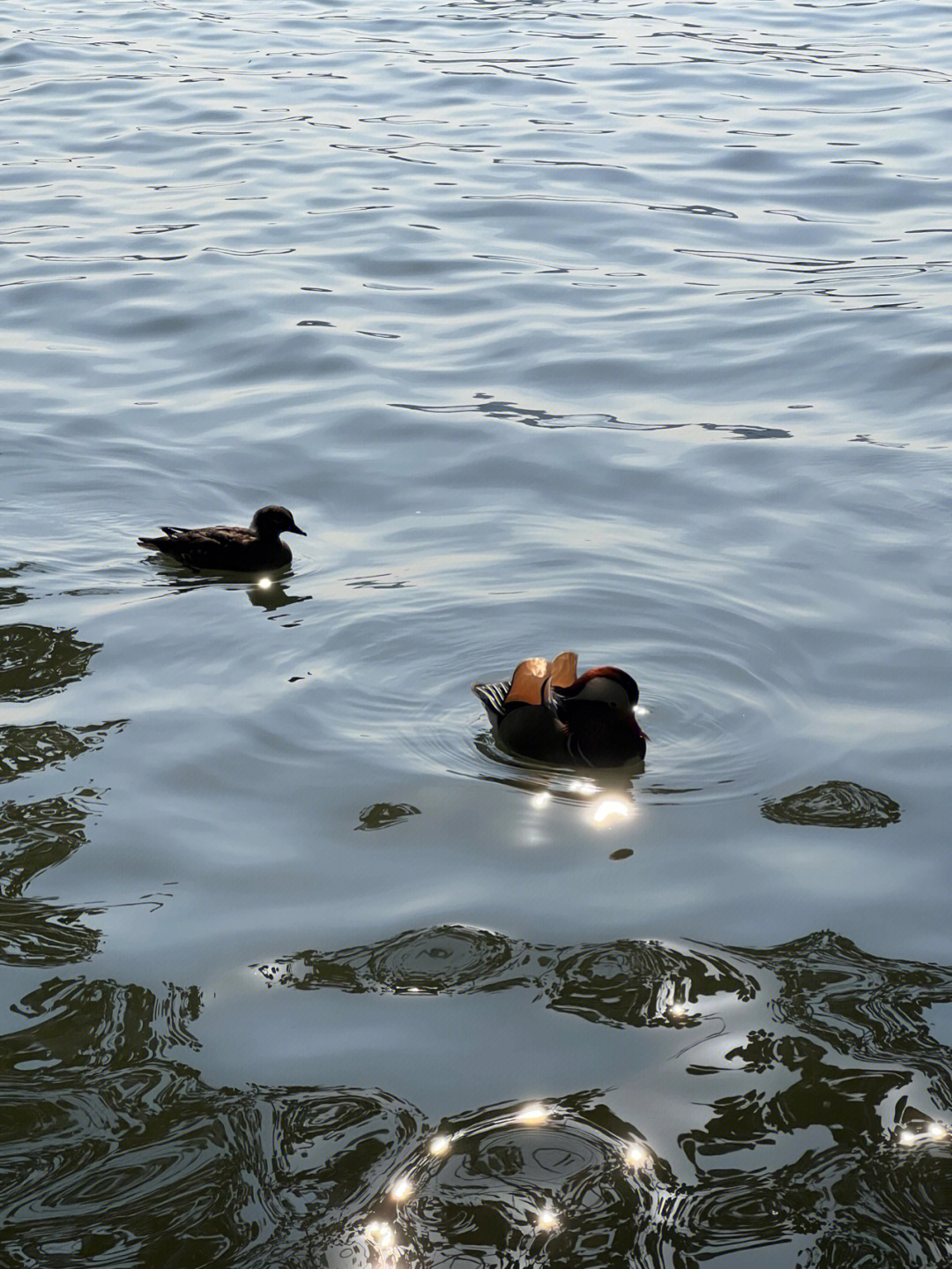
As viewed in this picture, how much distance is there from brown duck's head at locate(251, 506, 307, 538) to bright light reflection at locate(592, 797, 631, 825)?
2.99 m

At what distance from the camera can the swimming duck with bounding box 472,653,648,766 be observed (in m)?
6.52

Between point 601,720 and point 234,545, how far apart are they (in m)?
2.74

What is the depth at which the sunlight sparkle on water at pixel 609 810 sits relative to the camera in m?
6.23

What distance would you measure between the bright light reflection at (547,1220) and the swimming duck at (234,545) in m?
4.75

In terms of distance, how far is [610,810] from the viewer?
20.7 feet

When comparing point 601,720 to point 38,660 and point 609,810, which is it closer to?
point 609,810

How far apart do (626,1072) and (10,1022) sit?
1819mm

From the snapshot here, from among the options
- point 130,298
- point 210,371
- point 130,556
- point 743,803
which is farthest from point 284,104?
point 743,803

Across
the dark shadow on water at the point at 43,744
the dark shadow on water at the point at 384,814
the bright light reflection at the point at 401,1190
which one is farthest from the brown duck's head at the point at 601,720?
the bright light reflection at the point at 401,1190

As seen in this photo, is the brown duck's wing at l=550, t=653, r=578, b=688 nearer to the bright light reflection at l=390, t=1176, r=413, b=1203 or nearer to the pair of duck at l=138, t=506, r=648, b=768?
the pair of duck at l=138, t=506, r=648, b=768

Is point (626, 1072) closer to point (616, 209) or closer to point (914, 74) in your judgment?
point (616, 209)

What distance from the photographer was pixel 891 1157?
14.6ft

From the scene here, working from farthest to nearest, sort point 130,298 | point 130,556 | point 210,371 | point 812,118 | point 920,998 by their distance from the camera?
1. point 812,118
2. point 130,298
3. point 210,371
4. point 130,556
5. point 920,998

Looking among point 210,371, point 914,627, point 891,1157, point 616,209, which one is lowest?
point 891,1157
